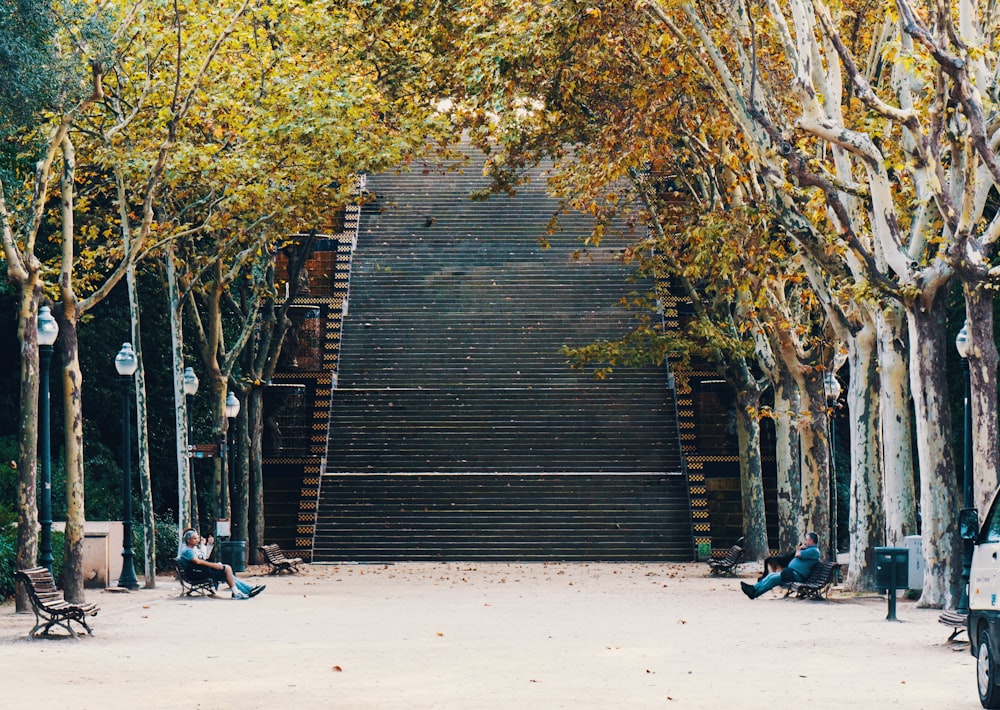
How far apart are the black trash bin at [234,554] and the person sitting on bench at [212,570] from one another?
18.9ft

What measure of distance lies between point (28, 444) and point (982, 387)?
36.5ft

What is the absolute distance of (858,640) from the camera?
55.5 feet

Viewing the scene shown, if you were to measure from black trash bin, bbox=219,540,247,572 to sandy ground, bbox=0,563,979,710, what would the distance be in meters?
4.86

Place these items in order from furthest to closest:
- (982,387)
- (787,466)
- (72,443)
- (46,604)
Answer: (787,466) < (72,443) < (982,387) < (46,604)

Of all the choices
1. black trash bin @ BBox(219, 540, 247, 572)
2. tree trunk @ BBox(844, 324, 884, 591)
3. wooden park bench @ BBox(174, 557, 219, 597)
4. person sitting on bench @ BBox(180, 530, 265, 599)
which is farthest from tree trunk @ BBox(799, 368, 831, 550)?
black trash bin @ BBox(219, 540, 247, 572)

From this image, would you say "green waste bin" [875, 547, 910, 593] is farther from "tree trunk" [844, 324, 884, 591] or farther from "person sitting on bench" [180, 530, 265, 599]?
"person sitting on bench" [180, 530, 265, 599]

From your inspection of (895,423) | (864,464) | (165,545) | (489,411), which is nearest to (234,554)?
(165,545)

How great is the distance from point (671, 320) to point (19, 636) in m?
26.5

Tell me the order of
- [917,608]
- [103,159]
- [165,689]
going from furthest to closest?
[103,159] → [917,608] → [165,689]

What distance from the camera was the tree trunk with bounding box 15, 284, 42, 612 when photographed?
19953 mm

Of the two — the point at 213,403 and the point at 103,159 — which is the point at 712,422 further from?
the point at 103,159

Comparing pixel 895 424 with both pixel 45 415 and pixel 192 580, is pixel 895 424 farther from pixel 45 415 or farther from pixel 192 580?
pixel 45 415

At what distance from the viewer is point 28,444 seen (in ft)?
66.7

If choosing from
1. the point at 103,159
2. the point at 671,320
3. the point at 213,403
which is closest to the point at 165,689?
the point at 103,159
